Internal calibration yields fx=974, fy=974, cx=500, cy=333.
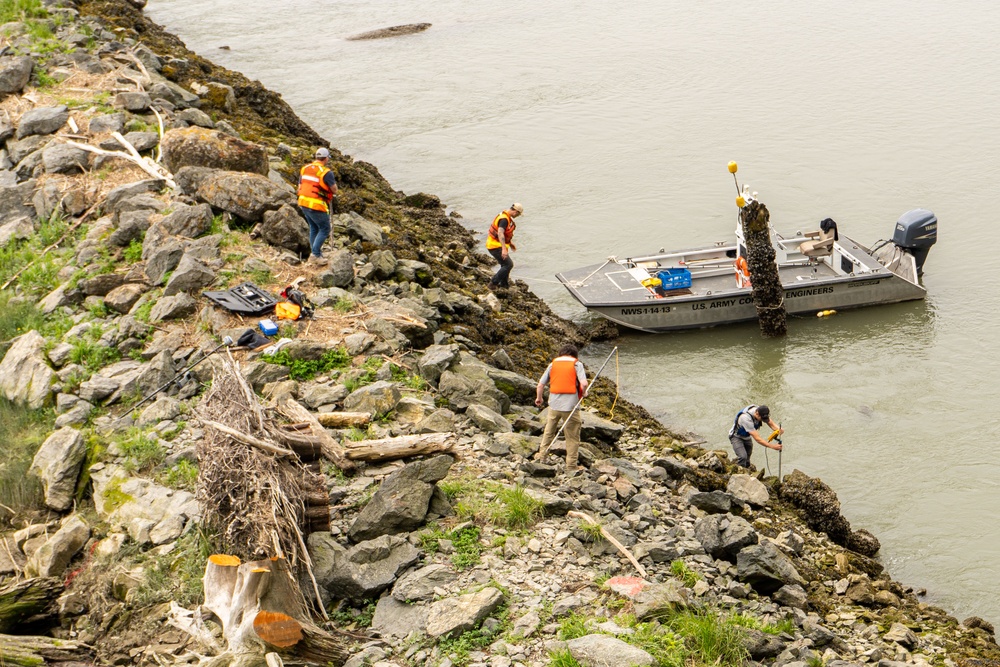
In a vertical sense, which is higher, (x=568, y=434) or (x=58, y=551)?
(x=58, y=551)

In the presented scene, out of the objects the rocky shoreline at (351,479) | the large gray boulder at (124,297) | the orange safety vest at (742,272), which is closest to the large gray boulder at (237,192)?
the rocky shoreline at (351,479)

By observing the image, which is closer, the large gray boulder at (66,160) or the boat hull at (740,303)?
the large gray boulder at (66,160)

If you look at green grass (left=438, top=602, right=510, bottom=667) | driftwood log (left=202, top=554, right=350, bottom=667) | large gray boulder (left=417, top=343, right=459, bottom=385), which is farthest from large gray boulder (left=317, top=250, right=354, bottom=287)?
green grass (left=438, top=602, right=510, bottom=667)

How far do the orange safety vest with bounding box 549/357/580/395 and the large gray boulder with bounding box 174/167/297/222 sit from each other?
6043mm

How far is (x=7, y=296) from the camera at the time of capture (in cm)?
1380

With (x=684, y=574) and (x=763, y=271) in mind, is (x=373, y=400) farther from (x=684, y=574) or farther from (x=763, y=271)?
(x=763, y=271)

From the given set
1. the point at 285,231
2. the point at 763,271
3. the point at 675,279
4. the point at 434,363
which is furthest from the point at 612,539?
the point at 675,279

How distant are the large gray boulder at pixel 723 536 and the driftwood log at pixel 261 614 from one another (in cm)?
391

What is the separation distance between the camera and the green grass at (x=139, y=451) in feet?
32.3

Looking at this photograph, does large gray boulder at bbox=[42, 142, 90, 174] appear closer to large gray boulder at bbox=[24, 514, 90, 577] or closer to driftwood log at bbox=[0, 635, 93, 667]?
large gray boulder at bbox=[24, 514, 90, 577]

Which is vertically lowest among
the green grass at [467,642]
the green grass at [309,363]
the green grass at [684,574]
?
the green grass at [684,574]

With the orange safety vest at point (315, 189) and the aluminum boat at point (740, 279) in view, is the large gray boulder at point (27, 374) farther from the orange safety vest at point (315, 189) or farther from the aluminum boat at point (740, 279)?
the aluminum boat at point (740, 279)

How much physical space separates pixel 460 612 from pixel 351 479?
2.30 metres

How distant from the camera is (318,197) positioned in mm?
13750
